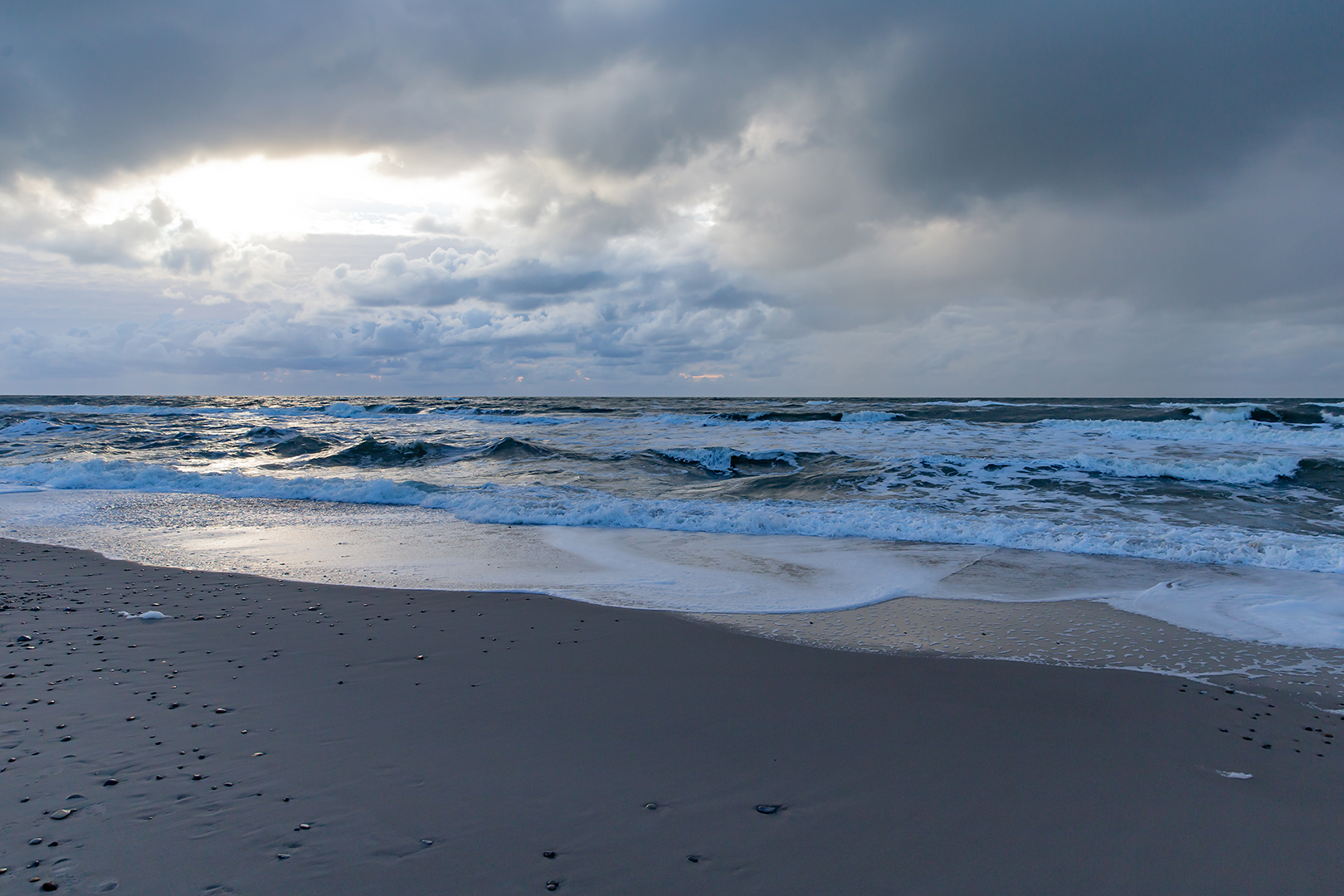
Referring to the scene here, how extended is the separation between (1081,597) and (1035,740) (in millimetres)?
3592

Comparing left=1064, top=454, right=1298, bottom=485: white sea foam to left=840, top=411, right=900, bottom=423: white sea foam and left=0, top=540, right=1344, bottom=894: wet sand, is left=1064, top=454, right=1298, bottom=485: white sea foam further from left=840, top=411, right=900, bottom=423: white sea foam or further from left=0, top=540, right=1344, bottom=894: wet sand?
left=840, top=411, right=900, bottom=423: white sea foam

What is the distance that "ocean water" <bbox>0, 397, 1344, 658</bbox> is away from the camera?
6.93 meters

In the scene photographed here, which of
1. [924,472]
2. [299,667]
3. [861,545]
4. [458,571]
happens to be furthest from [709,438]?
[299,667]

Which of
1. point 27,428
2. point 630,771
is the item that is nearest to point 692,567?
point 630,771

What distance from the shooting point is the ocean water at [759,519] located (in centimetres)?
693

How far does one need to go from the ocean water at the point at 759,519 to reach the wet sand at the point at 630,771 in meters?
1.96

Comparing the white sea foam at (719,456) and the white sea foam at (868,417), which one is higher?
the white sea foam at (868,417)

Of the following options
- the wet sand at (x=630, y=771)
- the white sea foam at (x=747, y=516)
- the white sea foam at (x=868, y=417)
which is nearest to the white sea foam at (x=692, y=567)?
the white sea foam at (x=747, y=516)

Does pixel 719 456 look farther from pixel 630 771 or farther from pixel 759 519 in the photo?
pixel 630 771

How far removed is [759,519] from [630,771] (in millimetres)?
7365

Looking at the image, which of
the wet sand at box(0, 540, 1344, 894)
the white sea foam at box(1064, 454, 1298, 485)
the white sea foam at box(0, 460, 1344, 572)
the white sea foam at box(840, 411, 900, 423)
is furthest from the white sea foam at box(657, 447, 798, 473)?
the white sea foam at box(840, 411, 900, 423)

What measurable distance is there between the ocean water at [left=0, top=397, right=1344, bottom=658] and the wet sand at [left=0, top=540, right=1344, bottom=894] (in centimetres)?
196

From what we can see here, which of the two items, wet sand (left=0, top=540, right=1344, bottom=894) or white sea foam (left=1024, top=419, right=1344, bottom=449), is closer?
wet sand (left=0, top=540, right=1344, bottom=894)

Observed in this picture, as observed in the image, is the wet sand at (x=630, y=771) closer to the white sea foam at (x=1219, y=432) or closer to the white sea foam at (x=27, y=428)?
the white sea foam at (x=1219, y=432)
